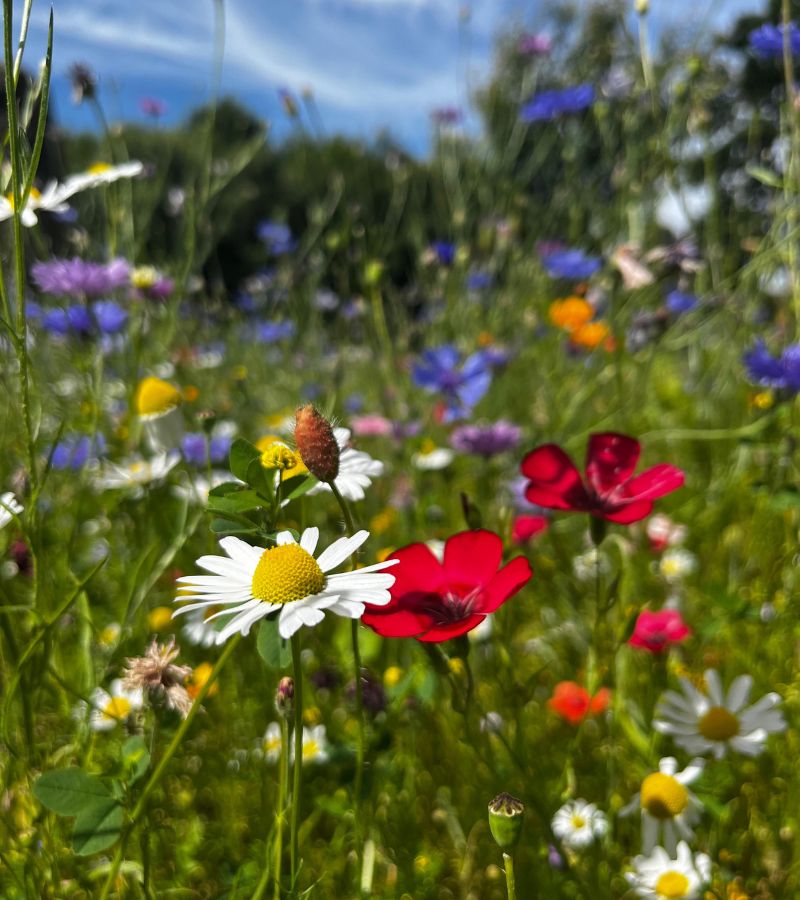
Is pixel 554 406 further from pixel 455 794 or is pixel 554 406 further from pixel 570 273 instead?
pixel 455 794

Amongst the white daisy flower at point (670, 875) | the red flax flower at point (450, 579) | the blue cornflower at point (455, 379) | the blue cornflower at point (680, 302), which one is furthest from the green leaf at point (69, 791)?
the blue cornflower at point (680, 302)

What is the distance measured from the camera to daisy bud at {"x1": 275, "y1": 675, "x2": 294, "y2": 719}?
522 mm

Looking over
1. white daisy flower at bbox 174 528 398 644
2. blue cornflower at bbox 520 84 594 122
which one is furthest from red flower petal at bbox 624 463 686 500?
blue cornflower at bbox 520 84 594 122

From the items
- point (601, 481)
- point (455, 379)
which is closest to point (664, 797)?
point (601, 481)

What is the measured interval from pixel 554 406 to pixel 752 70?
155cm

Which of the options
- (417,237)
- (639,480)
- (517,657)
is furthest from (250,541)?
(417,237)

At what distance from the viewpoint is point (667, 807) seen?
0.67 m

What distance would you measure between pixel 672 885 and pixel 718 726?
0.48 ft

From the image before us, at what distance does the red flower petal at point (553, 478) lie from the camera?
60cm

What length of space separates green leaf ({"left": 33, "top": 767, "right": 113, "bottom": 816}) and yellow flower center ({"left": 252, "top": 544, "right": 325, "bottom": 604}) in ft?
0.65

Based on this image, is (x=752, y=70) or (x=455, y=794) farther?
(x=752, y=70)

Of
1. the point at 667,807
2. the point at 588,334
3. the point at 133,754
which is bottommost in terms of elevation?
the point at 667,807

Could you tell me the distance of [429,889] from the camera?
2.47 feet

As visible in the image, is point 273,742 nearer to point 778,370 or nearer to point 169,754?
point 169,754
